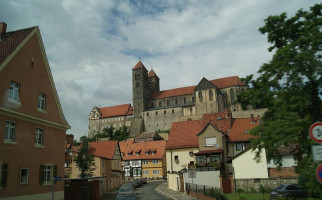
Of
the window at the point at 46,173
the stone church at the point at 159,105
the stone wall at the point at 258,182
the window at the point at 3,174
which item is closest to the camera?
the window at the point at 3,174

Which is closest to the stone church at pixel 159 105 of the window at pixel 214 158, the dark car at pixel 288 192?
the window at pixel 214 158

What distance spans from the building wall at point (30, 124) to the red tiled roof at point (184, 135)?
74.8 feet

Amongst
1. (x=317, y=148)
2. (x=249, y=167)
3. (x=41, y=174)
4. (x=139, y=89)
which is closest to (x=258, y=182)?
(x=249, y=167)

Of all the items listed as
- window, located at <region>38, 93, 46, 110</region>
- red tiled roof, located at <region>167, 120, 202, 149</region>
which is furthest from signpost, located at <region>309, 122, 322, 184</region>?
red tiled roof, located at <region>167, 120, 202, 149</region>

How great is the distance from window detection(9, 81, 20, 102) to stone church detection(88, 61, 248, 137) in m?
83.9

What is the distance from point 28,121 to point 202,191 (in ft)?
49.3

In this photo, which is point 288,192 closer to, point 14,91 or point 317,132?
point 317,132

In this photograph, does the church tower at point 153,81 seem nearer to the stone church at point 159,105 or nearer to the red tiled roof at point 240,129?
the stone church at point 159,105

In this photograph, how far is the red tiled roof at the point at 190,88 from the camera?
108438 millimetres

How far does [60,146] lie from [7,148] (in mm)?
6585

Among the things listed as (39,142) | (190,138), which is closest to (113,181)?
(190,138)

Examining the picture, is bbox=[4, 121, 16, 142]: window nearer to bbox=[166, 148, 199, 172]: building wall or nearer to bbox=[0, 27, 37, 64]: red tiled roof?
bbox=[0, 27, 37, 64]: red tiled roof

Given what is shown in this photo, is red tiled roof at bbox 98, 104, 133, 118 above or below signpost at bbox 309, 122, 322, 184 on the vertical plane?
Answer: above

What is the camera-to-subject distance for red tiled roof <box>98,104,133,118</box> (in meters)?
135
